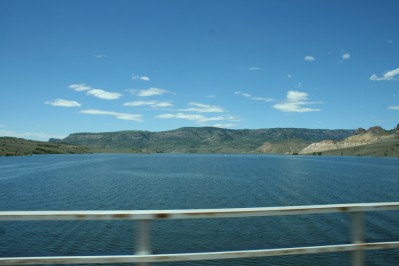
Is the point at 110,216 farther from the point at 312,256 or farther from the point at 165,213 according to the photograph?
the point at 312,256

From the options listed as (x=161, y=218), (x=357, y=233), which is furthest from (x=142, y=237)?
(x=357, y=233)

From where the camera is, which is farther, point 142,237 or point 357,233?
point 357,233

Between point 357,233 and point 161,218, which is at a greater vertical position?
point 161,218

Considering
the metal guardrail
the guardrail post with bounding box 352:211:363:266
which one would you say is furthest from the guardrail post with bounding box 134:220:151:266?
the guardrail post with bounding box 352:211:363:266

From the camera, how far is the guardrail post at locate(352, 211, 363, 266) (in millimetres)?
6066

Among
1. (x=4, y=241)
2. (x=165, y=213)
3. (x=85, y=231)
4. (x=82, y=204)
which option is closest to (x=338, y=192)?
(x=82, y=204)

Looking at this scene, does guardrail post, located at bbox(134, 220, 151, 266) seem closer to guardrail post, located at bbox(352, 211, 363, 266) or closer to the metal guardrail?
the metal guardrail

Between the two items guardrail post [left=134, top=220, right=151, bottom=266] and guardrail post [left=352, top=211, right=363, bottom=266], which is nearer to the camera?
guardrail post [left=134, top=220, right=151, bottom=266]

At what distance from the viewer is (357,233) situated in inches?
239

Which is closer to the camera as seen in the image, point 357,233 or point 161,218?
point 161,218

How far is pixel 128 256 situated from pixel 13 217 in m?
1.75

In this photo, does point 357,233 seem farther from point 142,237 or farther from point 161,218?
point 142,237

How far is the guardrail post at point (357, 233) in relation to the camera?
607cm

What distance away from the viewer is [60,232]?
84.2ft
